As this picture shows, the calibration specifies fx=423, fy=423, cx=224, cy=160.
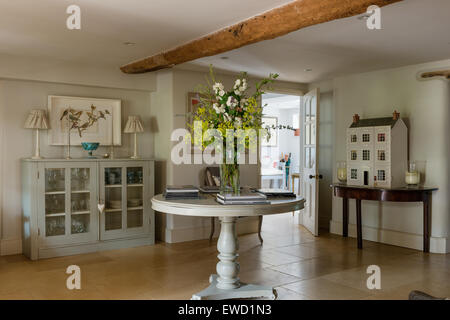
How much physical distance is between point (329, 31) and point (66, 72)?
120 inches

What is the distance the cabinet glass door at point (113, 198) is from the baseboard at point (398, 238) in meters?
3.03

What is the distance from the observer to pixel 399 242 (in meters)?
5.25

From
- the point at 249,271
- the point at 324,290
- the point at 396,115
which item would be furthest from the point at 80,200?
the point at 396,115

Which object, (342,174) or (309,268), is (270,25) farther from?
(342,174)

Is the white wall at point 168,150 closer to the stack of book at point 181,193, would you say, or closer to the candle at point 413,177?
the stack of book at point 181,193

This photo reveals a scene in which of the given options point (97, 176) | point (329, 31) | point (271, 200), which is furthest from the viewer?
point (97, 176)

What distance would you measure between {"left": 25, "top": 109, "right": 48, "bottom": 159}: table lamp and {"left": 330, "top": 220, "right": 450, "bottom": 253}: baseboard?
4025 mm

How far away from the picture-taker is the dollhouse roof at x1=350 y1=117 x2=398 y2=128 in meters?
5.03

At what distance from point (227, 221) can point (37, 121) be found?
2.69 m

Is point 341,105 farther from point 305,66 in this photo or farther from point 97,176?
point 97,176

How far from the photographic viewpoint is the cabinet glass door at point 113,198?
16.3 feet

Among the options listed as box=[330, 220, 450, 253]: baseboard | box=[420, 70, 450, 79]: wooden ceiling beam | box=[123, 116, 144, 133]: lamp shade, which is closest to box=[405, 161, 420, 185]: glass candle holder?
box=[330, 220, 450, 253]: baseboard
